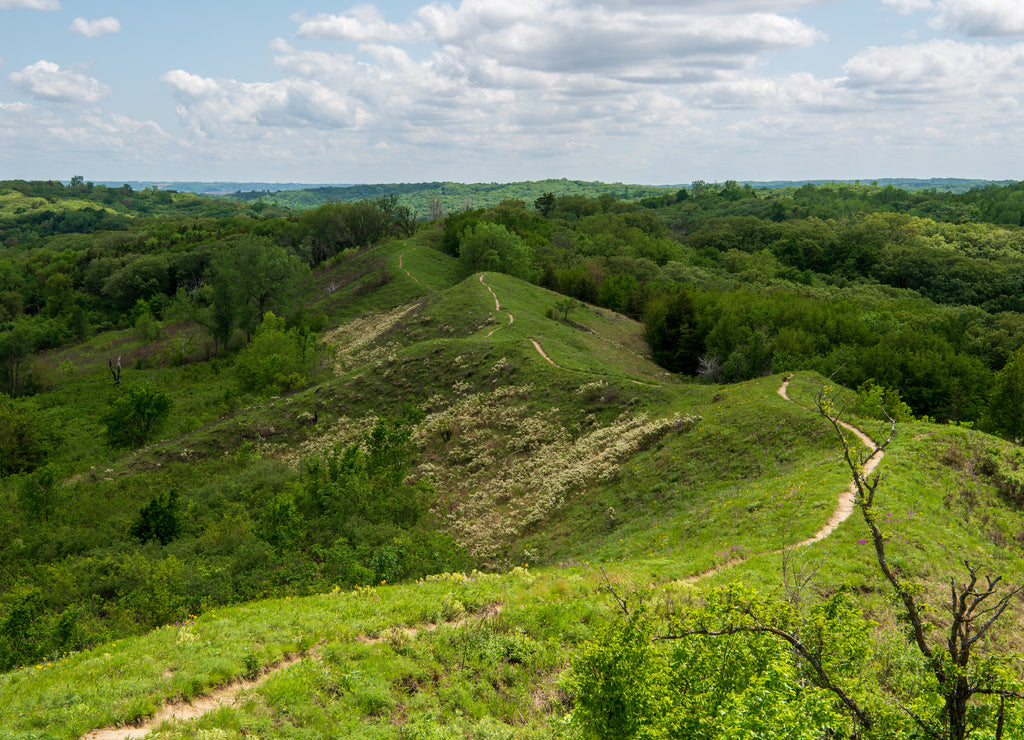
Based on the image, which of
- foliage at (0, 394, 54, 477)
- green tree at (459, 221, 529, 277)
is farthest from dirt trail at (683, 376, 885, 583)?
green tree at (459, 221, 529, 277)

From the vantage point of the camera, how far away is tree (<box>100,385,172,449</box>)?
44.0m

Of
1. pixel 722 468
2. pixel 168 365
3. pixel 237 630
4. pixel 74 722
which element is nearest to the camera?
pixel 74 722

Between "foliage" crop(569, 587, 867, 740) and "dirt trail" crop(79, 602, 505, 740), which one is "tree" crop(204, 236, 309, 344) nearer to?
"dirt trail" crop(79, 602, 505, 740)

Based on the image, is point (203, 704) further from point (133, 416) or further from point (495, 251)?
point (495, 251)

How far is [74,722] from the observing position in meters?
9.55

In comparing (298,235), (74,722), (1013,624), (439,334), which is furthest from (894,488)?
(298,235)

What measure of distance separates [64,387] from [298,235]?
185 feet

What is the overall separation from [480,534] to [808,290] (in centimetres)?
7565

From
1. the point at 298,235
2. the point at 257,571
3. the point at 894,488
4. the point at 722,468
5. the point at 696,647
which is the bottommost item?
the point at 257,571

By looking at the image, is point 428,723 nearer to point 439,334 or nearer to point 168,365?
point 439,334

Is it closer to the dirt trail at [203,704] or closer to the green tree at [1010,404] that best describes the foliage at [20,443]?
the dirt trail at [203,704]

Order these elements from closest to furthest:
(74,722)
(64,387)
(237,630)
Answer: (74,722) → (237,630) → (64,387)

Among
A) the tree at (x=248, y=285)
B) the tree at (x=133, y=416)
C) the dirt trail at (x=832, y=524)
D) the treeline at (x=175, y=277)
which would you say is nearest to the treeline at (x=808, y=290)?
the dirt trail at (x=832, y=524)

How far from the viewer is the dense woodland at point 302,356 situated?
2230 centimetres
